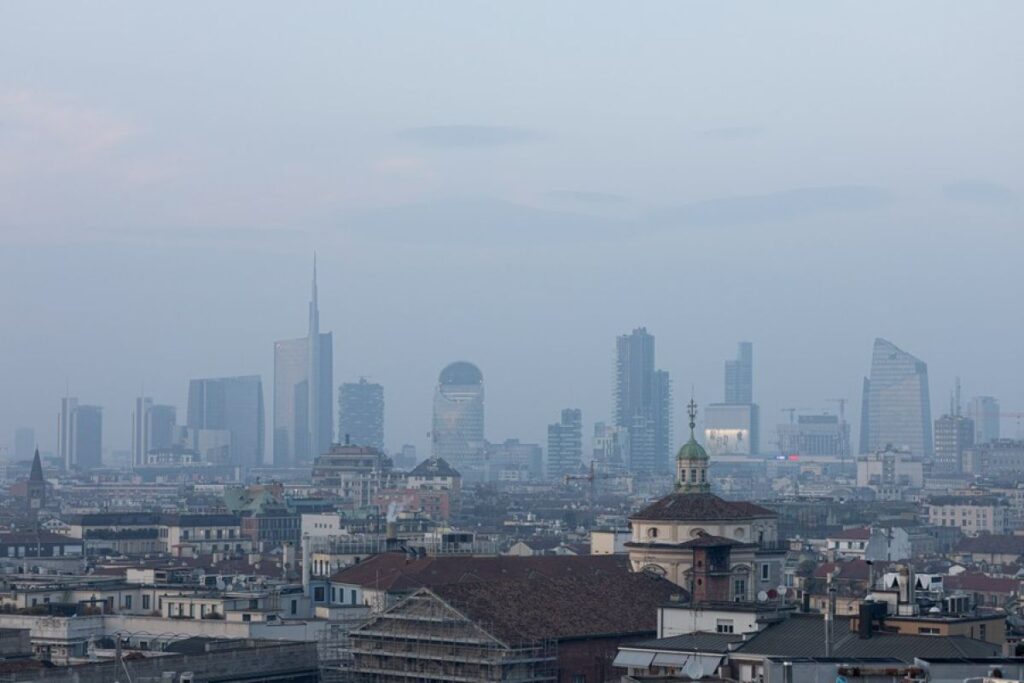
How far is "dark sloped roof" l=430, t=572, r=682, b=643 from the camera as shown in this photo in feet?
262

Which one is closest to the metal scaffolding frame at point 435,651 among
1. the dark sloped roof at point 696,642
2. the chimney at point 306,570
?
the dark sloped roof at point 696,642

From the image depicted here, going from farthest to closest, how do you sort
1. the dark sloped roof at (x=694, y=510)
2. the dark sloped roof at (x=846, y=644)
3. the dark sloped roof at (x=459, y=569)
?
1. the dark sloped roof at (x=694, y=510)
2. the dark sloped roof at (x=459, y=569)
3. the dark sloped roof at (x=846, y=644)

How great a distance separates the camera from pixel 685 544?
9625 cm

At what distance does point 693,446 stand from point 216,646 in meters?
29.9

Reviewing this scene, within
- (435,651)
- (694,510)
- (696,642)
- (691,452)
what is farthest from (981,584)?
(696,642)

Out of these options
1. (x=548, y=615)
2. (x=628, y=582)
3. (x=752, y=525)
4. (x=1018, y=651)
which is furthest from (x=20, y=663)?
(x=1018, y=651)

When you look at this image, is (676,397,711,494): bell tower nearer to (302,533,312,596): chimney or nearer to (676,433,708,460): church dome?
(676,433,708,460): church dome

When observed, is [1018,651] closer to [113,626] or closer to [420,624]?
[420,624]

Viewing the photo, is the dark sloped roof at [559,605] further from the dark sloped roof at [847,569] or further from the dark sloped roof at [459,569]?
the dark sloped roof at [847,569]

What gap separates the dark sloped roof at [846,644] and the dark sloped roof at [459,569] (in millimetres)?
24824

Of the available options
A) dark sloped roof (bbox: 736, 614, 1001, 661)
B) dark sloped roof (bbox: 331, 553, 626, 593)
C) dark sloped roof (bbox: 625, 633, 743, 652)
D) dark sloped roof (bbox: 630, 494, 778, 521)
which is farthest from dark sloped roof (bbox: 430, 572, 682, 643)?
dark sloped roof (bbox: 736, 614, 1001, 661)

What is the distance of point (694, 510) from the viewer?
9888cm

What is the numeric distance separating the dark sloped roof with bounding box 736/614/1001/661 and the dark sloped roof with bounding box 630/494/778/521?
2823 centimetres

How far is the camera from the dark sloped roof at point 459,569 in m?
96.2
